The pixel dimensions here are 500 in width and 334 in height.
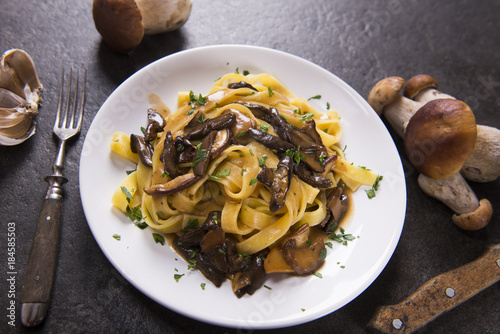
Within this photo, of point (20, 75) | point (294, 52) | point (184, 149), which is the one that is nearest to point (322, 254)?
point (184, 149)

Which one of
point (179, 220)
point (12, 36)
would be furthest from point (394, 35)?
point (12, 36)

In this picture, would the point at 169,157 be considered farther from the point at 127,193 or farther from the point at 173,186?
the point at 127,193

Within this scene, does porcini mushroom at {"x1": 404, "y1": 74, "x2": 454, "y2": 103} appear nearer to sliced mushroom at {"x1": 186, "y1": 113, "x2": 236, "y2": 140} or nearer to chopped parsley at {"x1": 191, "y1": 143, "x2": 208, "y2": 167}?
sliced mushroom at {"x1": 186, "y1": 113, "x2": 236, "y2": 140}

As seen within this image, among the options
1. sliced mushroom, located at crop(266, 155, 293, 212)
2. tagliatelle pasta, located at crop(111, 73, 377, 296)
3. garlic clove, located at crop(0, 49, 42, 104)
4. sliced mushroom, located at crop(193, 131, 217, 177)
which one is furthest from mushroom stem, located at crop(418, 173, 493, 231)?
garlic clove, located at crop(0, 49, 42, 104)

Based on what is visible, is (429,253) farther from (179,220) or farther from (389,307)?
(179,220)

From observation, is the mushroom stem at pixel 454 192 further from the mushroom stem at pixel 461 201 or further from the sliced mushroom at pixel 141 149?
the sliced mushroom at pixel 141 149

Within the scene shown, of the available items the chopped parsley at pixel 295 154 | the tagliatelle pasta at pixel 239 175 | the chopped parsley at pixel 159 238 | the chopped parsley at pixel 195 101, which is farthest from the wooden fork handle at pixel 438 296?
the chopped parsley at pixel 195 101
